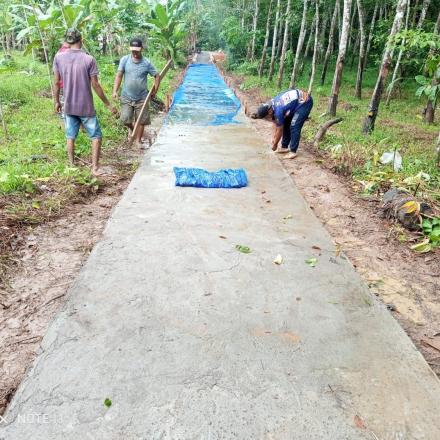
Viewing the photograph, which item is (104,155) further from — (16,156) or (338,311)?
(338,311)

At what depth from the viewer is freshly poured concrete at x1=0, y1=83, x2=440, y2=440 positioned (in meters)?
2.16

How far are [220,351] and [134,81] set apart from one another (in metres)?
5.92

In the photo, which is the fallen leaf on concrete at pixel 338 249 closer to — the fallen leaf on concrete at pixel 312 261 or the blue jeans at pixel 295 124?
the fallen leaf on concrete at pixel 312 261

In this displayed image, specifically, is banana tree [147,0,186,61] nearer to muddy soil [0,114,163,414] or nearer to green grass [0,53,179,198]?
green grass [0,53,179,198]

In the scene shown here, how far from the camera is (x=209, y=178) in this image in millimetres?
5828

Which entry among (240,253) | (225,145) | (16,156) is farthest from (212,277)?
(225,145)

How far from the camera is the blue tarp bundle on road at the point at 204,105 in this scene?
437 inches

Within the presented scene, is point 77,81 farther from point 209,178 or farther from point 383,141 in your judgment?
point 383,141

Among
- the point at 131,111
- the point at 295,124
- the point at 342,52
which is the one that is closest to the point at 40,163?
the point at 131,111

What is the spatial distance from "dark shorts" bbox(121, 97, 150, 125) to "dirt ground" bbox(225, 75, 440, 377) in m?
3.08

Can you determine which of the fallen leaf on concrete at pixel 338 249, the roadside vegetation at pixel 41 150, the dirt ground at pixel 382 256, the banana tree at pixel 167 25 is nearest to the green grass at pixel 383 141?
the dirt ground at pixel 382 256

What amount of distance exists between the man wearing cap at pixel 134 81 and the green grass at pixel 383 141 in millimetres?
3712

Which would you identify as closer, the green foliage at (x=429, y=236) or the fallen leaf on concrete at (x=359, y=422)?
the fallen leaf on concrete at (x=359, y=422)

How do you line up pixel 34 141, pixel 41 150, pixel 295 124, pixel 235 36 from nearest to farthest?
1. pixel 41 150
2. pixel 34 141
3. pixel 295 124
4. pixel 235 36
